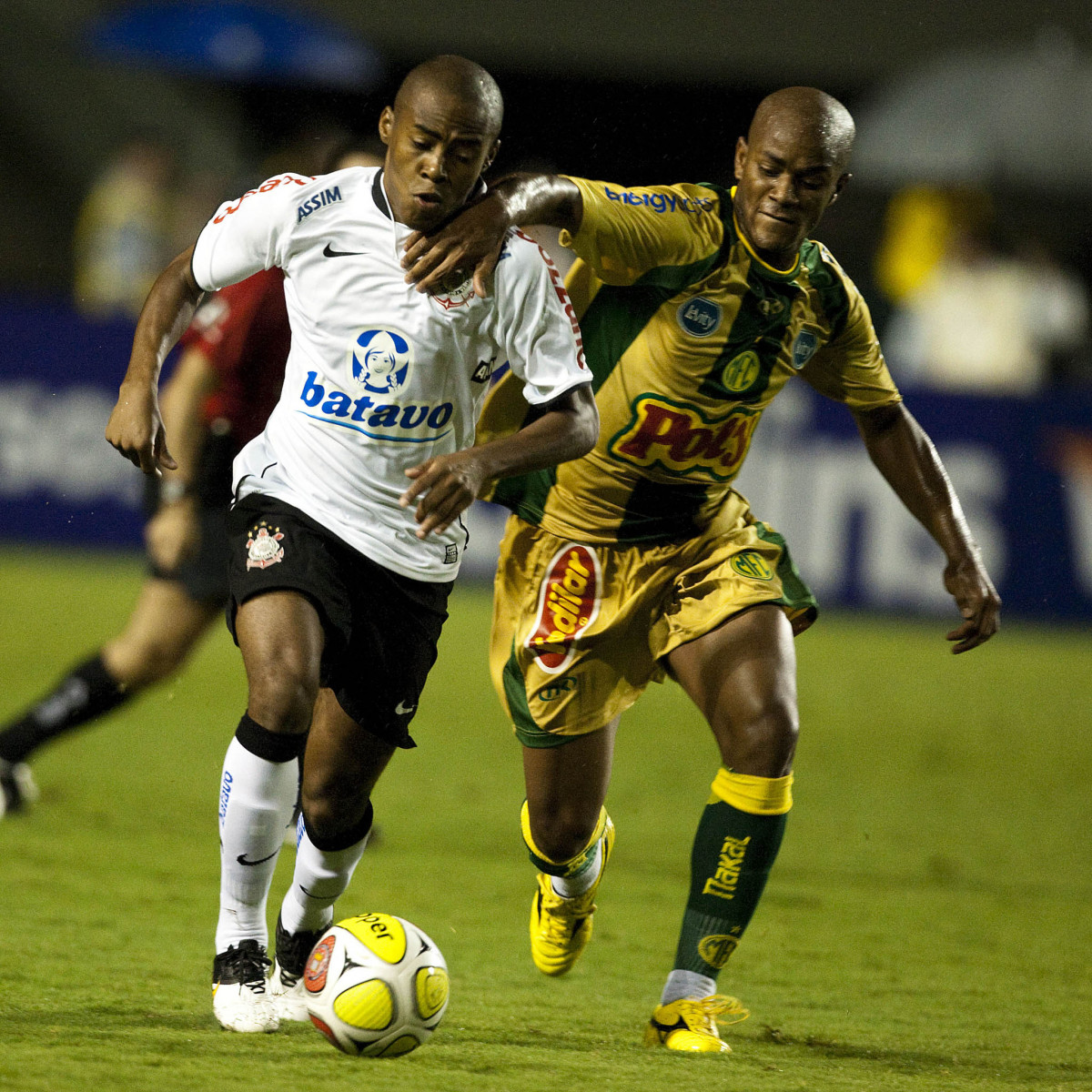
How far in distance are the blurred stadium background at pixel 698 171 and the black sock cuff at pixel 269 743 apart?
86.5 inches

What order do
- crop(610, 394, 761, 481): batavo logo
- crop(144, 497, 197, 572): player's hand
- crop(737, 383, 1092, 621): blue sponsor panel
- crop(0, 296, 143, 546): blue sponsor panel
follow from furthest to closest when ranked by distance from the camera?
1. crop(0, 296, 143, 546): blue sponsor panel
2. crop(737, 383, 1092, 621): blue sponsor panel
3. crop(144, 497, 197, 572): player's hand
4. crop(610, 394, 761, 481): batavo logo

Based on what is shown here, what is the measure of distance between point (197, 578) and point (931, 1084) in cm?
314

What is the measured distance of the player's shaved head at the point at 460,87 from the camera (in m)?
3.67

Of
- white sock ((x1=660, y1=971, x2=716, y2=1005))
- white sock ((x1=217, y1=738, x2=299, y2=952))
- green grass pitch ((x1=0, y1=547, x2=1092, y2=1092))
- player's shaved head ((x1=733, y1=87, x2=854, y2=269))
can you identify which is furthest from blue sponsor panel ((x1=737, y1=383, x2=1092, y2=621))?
white sock ((x1=217, y1=738, x2=299, y2=952))

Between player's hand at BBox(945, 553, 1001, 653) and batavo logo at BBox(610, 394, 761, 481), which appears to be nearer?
batavo logo at BBox(610, 394, 761, 481)

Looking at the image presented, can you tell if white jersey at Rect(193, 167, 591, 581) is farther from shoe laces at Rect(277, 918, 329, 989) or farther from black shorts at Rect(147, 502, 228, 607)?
black shorts at Rect(147, 502, 228, 607)

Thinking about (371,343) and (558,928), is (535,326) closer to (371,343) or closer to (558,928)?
(371,343)

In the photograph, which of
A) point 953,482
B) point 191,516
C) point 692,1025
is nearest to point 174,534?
point 191,516

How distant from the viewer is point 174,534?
19.1 ft

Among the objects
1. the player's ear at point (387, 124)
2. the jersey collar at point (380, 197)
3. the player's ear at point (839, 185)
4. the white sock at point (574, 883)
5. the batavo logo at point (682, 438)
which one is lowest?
the white sock at point (574, 883)

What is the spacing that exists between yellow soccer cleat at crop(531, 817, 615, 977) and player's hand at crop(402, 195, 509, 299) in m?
1.73

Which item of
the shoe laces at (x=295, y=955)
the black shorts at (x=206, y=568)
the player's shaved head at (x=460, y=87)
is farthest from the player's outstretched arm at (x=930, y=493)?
the black shorts at (x=206, y=568)

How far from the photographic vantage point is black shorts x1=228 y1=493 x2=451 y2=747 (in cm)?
372

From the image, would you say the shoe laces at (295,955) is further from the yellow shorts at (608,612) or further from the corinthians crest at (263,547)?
the corinthians crest at (263,547)
